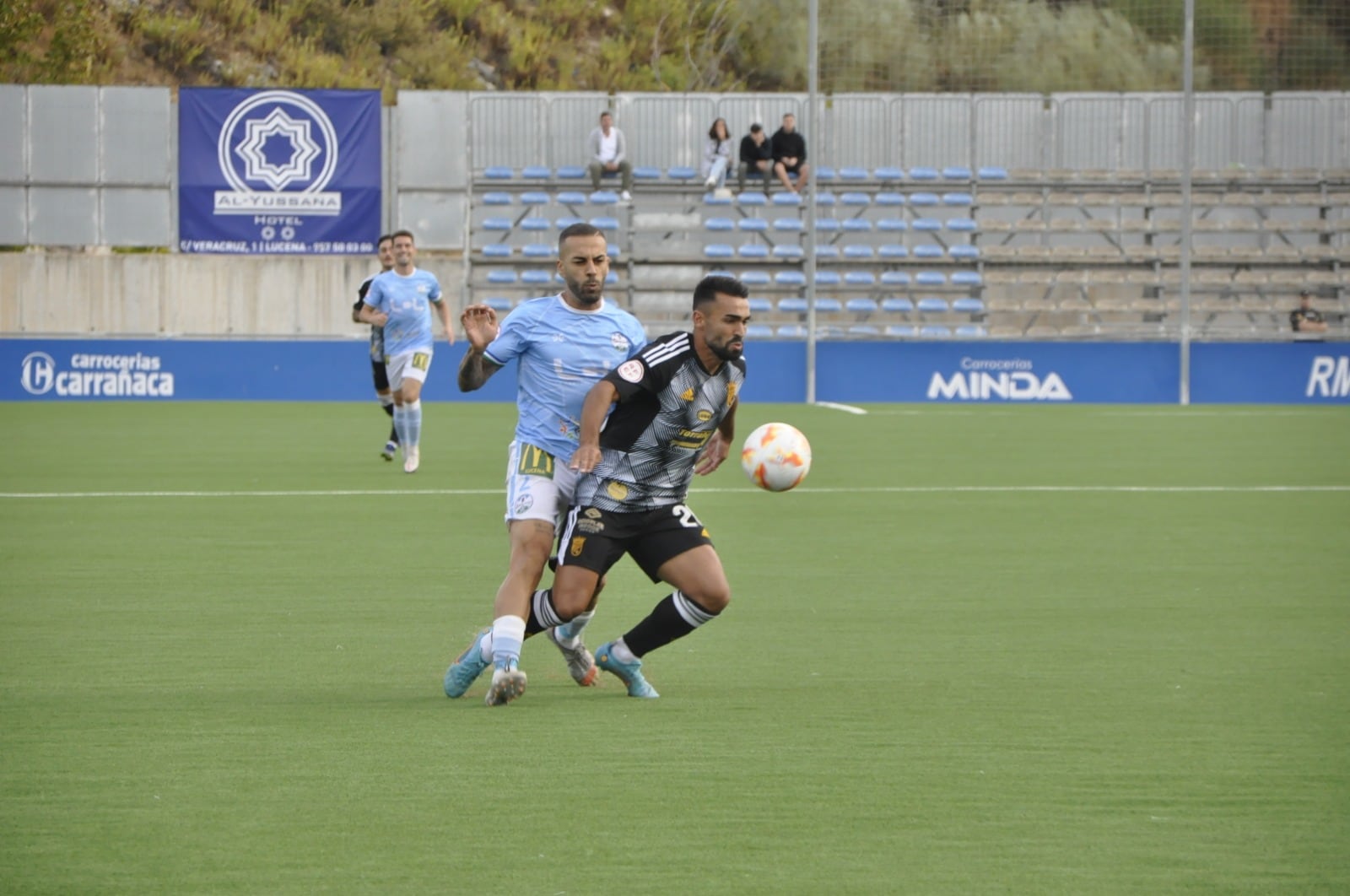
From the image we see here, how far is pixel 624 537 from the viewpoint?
663cm

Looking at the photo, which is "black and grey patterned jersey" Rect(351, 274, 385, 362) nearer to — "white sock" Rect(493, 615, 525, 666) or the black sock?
the black sock

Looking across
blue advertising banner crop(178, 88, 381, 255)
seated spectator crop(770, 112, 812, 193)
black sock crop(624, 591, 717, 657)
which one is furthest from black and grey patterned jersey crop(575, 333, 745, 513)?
blue advertising banner crop(178, 88, 381, 255)

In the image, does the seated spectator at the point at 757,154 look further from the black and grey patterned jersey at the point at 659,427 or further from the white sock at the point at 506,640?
the white sock at the point at 506,640

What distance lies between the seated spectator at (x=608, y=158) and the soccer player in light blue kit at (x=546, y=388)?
26155 millimetres

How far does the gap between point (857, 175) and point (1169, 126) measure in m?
6.53

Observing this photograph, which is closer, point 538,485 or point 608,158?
point 538,485

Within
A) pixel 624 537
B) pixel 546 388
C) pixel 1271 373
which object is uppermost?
pixel 546 388

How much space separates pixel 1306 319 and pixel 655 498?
25726 millimetres

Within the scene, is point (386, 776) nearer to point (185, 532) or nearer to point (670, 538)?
point (670, 538)

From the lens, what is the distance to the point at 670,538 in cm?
666

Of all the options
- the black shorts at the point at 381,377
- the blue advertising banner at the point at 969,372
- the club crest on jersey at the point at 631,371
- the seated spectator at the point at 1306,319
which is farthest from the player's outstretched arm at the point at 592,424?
the seated spectator at the point at 1306,319

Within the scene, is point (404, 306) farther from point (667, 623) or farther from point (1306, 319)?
point (1306, 319)

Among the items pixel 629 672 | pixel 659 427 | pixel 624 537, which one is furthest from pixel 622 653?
pixel 659 427

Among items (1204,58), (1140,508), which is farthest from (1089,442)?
(1204,58)
